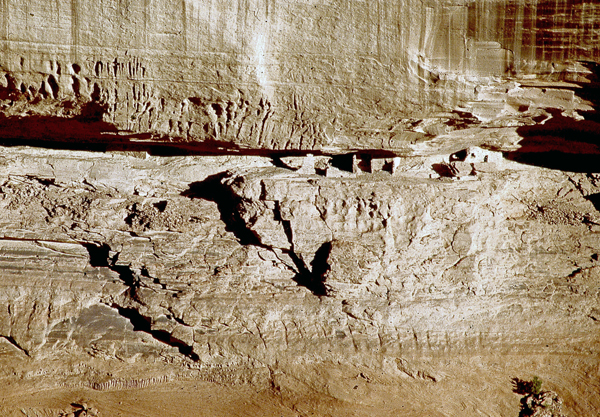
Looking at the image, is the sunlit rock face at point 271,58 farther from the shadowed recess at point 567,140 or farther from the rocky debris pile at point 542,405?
the rocky debris pile at point 542,405

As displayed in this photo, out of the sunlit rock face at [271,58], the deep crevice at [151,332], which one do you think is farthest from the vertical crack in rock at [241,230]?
the deep crevice at [151,332]

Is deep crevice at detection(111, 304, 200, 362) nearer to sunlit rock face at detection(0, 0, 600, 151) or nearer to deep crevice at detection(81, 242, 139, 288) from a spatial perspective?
deep crevice at detection(81, 242, 139, 288)

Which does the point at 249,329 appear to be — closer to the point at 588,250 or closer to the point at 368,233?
the point at 368,233

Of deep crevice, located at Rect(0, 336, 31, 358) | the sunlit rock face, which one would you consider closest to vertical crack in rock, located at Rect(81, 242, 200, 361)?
deep crevice, located at Rect(0, 336, 31, 358)

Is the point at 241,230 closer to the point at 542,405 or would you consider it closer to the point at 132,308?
the point at 132,308

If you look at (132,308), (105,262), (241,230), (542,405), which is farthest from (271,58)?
(542,405)
